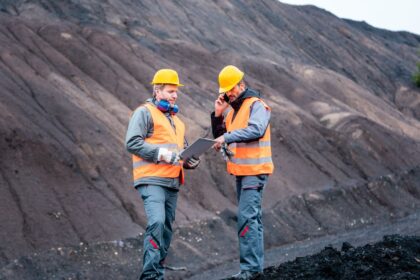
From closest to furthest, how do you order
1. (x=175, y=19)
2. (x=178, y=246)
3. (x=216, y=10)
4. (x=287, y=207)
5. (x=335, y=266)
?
1. (x=335, y=266)
2. (x=178, y=246)
3. (x=287, y=207)
4. (x=175, y=19)
5. (x=216, y=10)

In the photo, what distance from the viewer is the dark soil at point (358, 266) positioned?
6520mm

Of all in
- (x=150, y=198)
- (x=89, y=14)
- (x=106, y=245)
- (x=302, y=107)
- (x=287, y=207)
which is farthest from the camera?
(x=302, y=107)

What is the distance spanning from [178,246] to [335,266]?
791 centimetres

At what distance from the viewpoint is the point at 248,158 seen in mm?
8023

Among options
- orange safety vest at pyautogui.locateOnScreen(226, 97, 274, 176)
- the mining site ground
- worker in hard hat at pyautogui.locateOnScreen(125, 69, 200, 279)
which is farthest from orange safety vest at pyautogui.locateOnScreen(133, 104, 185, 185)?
the mining site ground

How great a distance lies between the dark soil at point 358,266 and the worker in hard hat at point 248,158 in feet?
1.37

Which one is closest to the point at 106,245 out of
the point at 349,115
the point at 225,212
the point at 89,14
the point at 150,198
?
the point at 225,212

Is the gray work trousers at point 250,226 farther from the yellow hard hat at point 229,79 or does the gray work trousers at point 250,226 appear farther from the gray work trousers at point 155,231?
the yellow hard hat at point 229,79

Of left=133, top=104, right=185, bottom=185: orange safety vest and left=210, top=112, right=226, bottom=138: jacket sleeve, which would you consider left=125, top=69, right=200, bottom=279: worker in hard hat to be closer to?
left=133, top=104, right=185, bottom=185: orange safety vest

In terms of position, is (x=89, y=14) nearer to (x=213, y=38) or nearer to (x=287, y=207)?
(x=213, y=38)

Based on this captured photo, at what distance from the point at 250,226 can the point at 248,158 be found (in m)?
0.71

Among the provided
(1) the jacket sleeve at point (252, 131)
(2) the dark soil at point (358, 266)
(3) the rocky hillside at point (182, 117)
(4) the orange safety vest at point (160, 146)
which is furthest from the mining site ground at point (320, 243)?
(2) the dark soil at point (358, 266)

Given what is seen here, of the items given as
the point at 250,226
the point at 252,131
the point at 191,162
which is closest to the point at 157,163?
the point at 191,162

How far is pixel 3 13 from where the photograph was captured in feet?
79.9
